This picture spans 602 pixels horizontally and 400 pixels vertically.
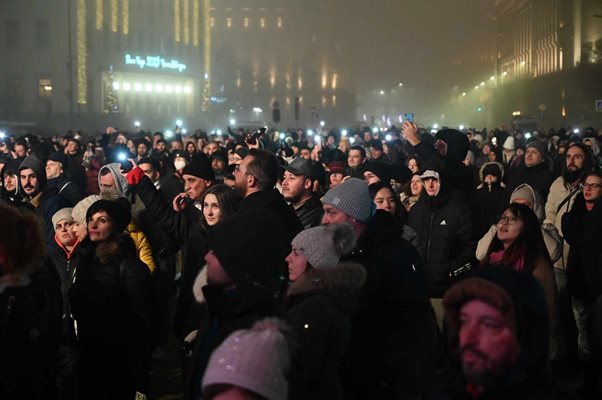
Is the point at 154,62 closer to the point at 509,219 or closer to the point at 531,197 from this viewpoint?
the point at 531,197

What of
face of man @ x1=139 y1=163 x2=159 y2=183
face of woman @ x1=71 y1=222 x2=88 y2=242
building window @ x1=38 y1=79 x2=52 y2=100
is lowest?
face of woman @ x1=71 y1=222 x2=88 y2=242

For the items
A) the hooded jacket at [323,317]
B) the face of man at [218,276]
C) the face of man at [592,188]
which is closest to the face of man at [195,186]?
the face of man at [592,188]

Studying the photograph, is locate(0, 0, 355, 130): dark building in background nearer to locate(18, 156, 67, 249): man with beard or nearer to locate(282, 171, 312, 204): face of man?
locate(18, 156, 67, 249): man with beard

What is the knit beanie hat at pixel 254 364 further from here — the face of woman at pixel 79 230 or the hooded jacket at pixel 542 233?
the face of woman at pixel 79 230

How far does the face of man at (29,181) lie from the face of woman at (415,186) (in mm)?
3790

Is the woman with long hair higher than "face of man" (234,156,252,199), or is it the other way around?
Result: "face of man" (234,156,252,199)

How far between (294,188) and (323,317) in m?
4.51

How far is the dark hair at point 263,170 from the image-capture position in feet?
23.5

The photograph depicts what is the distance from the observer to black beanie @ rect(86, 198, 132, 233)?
21.2ft

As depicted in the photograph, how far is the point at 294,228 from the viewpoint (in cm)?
695

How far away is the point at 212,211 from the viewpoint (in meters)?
7.23

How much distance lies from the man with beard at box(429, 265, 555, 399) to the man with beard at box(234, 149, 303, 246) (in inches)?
142

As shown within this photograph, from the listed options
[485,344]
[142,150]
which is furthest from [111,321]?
[142,150]

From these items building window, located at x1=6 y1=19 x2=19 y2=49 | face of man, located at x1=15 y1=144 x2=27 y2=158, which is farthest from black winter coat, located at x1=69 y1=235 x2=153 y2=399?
building window, located at x1=6 y1=19 x2=19 y2=49
